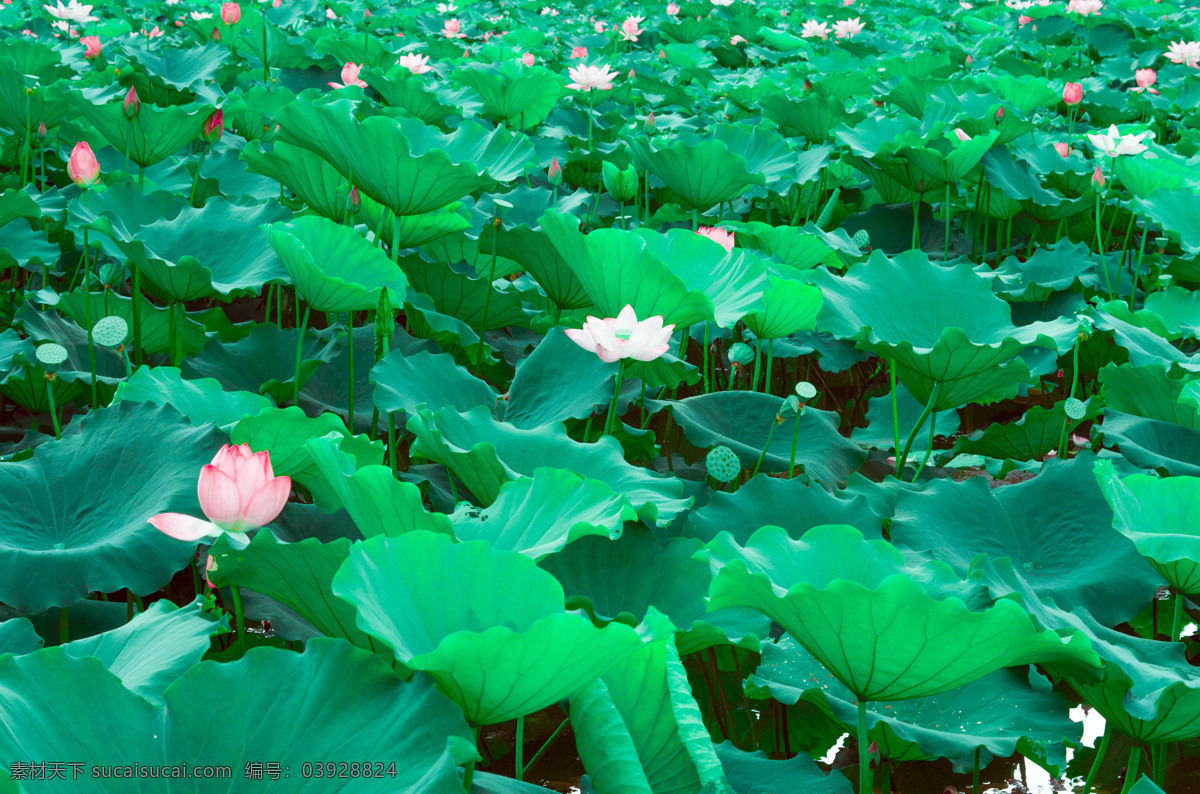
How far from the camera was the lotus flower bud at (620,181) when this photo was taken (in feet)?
7.86

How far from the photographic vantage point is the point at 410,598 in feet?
2.81

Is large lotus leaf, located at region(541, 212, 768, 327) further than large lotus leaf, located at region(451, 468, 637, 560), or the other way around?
large lotus leaf, located at region(541, 212, 768, 327)

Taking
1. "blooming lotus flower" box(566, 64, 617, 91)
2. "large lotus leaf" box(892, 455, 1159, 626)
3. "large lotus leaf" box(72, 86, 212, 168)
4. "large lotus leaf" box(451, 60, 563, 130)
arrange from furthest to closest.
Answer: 1. "blooming lotus flower" box(566, 64, 617, 91)
2. "large lotus leaf" box(451, 60, 563, 130)
3. "large lotus leaf" box(72, 86, 212, 168)
4. "large lotus leaf" box(892, 455, 1159, 626)

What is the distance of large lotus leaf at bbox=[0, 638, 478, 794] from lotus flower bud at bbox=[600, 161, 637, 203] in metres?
1.78

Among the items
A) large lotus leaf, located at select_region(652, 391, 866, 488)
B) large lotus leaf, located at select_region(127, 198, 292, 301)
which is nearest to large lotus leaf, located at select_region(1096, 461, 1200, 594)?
large lotus leaf, located at select_region(652, 391, 866, 488)

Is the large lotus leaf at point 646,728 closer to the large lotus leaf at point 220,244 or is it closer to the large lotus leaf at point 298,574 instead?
the large lotus leaf at point 298,574

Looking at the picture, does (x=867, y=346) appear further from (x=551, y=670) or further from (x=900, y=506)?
(x=551, y=670)

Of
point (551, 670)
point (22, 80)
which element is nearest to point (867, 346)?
point (551, 670)

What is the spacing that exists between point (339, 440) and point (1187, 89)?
4.59 meters

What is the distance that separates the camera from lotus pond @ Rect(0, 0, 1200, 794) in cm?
82

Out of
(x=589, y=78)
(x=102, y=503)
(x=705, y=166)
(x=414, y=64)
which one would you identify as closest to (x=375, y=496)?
(x=102, y=503)

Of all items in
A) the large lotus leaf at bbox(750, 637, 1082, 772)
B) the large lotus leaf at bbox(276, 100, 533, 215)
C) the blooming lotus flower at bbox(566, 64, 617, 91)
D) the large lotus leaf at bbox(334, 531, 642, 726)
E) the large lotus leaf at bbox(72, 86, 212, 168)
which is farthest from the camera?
the blooming lotus flower at bbox(566, 64, 617, 91)

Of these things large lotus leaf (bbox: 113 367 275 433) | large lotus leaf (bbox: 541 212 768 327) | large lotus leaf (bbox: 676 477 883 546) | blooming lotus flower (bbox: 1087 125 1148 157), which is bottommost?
large lotus leaf (bbox: 676 477 883 546)

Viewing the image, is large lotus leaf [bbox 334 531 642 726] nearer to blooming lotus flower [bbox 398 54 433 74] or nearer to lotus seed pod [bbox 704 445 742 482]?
lotus seed pod [bbox 704 445 742 482]
